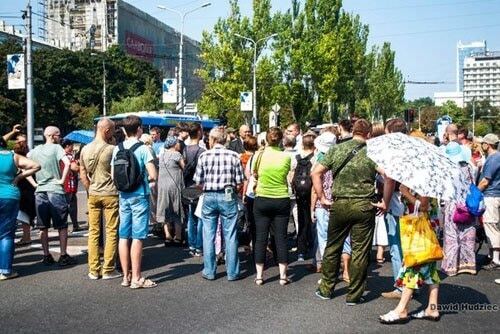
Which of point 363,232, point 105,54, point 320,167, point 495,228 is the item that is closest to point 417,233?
point 363,232

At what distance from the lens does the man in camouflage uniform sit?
6223mm

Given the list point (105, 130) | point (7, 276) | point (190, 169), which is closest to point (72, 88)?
point (190, 169)

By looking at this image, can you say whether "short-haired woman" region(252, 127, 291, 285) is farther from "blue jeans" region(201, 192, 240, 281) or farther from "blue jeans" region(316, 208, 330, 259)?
"blue jeans" region(316, 208, 330, 259)

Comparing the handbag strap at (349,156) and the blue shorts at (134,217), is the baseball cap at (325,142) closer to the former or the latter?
the handbag strap at (349,156)

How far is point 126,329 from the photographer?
5.69 m

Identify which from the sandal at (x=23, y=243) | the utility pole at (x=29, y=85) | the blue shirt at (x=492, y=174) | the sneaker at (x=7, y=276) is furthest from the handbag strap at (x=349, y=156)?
the utility pole at (x=29, y=85)

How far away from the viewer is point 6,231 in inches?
307

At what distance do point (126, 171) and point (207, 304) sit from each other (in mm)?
1812

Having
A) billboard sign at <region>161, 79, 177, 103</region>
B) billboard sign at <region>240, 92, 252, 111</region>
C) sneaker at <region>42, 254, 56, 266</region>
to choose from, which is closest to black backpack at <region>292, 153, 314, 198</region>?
sneaker at <region>42, 254, 56, 266</region>

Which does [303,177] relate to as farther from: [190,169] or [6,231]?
[6,231]

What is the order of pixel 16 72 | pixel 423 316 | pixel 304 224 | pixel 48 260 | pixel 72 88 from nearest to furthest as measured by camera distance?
1. pixel 423 316
2. pixel 48 260
3. pixel 304 224
4. pixel 16 72
5. pixel 72 88

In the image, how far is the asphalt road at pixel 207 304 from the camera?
575cm

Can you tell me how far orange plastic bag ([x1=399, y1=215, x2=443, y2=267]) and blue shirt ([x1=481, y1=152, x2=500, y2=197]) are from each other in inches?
104

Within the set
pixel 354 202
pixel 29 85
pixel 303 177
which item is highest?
pixel 29 85
